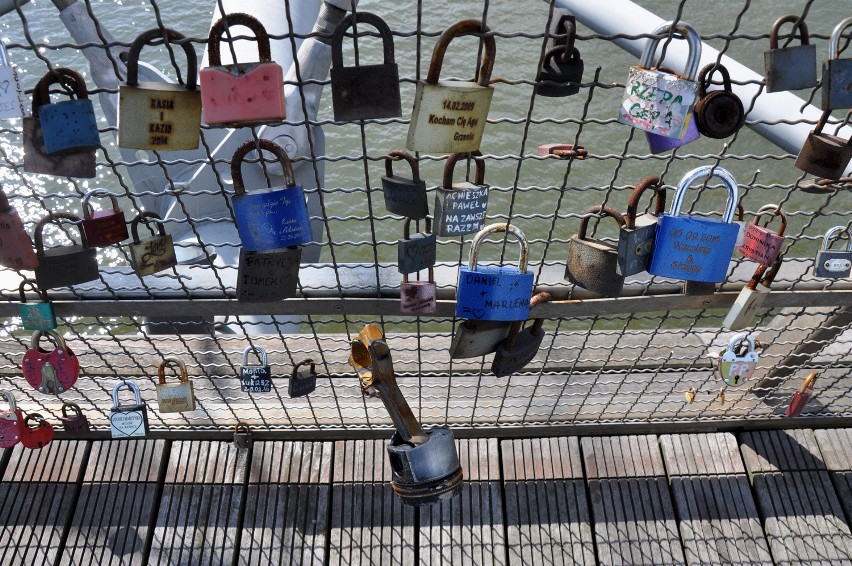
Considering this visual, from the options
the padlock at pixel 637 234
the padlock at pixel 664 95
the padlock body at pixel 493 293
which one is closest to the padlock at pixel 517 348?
the padlock body at pixel 493 293

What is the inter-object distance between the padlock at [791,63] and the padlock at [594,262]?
456 millimetres

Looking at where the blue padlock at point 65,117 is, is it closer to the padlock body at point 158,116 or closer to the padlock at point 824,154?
the padlock body at point 158,116

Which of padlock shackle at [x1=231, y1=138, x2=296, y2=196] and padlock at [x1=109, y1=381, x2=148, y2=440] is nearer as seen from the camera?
padlock shackle at [x1=231, y1=138, x2=296, y2=196]

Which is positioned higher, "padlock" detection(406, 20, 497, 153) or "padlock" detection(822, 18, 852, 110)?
"padlock" detection(822, 18, 852, 110)

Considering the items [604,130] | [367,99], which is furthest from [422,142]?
[604,130]

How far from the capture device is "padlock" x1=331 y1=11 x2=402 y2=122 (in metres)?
1.38

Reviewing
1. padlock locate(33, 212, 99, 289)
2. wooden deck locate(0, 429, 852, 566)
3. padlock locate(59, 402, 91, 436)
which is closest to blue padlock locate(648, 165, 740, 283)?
wooden deck locate(0, 429, 852, 566)

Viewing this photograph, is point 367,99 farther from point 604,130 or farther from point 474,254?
point 604,130

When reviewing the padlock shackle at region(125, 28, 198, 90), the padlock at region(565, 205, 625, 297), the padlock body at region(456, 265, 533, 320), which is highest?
the padlock shackle at region(125, 28, 198, 90)

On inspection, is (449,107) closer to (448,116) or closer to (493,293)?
(448,116)

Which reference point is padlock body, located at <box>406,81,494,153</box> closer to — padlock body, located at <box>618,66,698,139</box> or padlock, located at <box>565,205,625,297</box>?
padlock body, located at <box>618,66,698,139</box>

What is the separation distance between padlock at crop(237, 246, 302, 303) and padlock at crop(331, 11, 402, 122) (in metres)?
0.43

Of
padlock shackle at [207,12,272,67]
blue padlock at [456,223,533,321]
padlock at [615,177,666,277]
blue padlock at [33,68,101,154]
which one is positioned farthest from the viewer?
blue padlock at [456,223,533,321]

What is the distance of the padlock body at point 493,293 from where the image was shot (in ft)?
6.01
